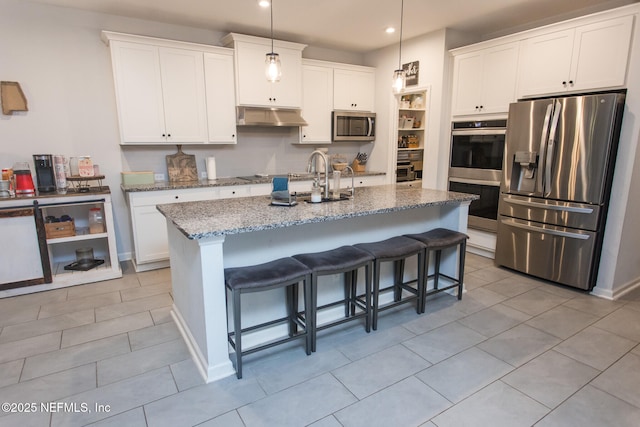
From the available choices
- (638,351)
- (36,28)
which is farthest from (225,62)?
(638,351)

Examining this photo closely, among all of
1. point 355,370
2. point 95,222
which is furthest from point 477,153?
point 95,222

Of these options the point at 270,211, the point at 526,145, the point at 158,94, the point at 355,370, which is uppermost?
the point at 158,94

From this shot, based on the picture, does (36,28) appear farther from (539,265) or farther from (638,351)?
(638,351)

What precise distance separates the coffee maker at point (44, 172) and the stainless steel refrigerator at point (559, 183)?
4594 mm

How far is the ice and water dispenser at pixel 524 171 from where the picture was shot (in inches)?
136

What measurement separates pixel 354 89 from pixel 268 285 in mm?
4026

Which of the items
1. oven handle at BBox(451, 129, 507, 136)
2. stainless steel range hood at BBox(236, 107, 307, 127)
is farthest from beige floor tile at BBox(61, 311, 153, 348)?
oven handle at BBox(451, 129, 507, 136)

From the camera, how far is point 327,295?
2.77m

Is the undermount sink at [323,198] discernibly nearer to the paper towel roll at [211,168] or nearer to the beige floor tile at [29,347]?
the paper towel roll at [211,168]

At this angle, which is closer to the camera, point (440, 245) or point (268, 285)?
point (268, 285)

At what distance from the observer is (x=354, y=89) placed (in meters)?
5.29

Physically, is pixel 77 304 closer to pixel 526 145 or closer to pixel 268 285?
pixel 268 285

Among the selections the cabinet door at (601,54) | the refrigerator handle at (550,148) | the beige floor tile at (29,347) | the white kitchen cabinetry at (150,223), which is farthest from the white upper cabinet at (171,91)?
the cabinet door at (601,54)

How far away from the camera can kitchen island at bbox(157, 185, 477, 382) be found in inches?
80.0
